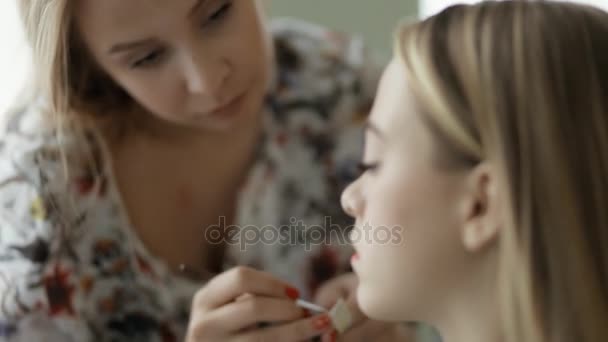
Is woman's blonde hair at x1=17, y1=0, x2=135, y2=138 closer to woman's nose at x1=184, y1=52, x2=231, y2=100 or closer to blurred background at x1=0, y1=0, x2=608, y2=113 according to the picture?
woman's nose at x1=184, y1=52, x2=231, y2=100

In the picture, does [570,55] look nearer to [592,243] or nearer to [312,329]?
[592,243]

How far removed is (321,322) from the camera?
0.73 metres

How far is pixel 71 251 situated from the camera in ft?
2.79

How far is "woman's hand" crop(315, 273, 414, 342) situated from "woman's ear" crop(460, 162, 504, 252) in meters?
0.20

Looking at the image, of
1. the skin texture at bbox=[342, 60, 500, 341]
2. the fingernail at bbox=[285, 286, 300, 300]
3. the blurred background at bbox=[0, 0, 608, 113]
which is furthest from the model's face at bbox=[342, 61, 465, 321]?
the blurred background at bbox=[0, 0, 608, 113]

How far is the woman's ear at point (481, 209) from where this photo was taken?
573 millimetres

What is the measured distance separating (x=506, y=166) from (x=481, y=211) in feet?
0.16

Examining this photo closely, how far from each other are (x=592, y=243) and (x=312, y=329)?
0.88 feet

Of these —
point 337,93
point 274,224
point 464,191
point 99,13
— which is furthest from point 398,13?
point 464,191

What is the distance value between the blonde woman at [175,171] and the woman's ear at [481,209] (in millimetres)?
195

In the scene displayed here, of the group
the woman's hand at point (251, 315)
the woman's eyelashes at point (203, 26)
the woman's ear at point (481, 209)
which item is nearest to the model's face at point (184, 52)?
the woman's eyelashes at point (203, 26)

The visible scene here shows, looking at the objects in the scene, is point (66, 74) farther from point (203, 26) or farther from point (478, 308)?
point (478, 308)

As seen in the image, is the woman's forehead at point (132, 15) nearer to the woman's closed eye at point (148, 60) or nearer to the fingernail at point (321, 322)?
the woman's closed eye at point (148, 60)

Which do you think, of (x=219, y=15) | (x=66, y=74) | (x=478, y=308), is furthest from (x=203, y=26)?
(x=478, y=308)
